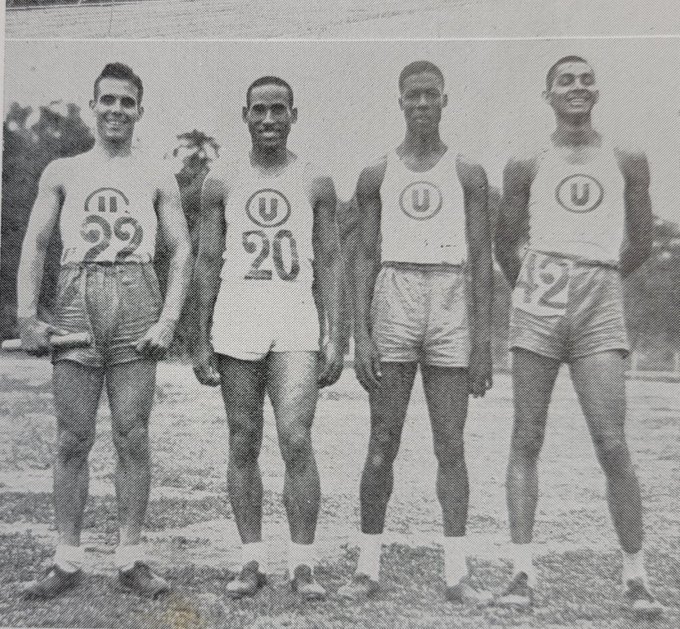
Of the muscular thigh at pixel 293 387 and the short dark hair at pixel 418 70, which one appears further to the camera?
the short dark hair at pixel 418 70

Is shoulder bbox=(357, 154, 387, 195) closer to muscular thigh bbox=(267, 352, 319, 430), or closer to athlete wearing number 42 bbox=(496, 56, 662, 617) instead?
athlete wearing number 42 bbox=(496, 56, 662, 617)

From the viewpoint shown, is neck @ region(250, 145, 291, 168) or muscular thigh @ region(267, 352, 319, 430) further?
neck @ region(250, 145, 291, 168)

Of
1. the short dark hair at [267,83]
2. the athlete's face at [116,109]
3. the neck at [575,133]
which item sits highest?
the short dark hair at [267,83]

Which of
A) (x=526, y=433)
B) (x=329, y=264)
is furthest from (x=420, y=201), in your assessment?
(x=526, y=433)

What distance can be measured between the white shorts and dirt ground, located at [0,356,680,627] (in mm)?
216

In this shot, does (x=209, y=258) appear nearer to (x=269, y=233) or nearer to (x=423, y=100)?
(x=269, y=233)

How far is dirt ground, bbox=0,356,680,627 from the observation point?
373 cm

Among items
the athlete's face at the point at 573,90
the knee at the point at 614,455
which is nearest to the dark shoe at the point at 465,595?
the knee at the point at 614,455

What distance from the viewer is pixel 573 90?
3838 millimetres

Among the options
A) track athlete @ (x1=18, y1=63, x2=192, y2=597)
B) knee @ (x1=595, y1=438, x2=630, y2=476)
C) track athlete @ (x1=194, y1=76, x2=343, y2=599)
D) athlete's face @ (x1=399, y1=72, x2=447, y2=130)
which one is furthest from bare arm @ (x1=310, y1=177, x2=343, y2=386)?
knee @ (x1=595, y1=438, x2=630, y2=476)

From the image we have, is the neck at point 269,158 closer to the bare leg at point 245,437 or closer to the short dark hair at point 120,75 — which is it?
the short dark hair at point 120,75

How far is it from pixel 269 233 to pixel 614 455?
162 cm

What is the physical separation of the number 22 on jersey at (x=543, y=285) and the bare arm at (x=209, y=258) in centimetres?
120

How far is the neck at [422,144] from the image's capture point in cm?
385
